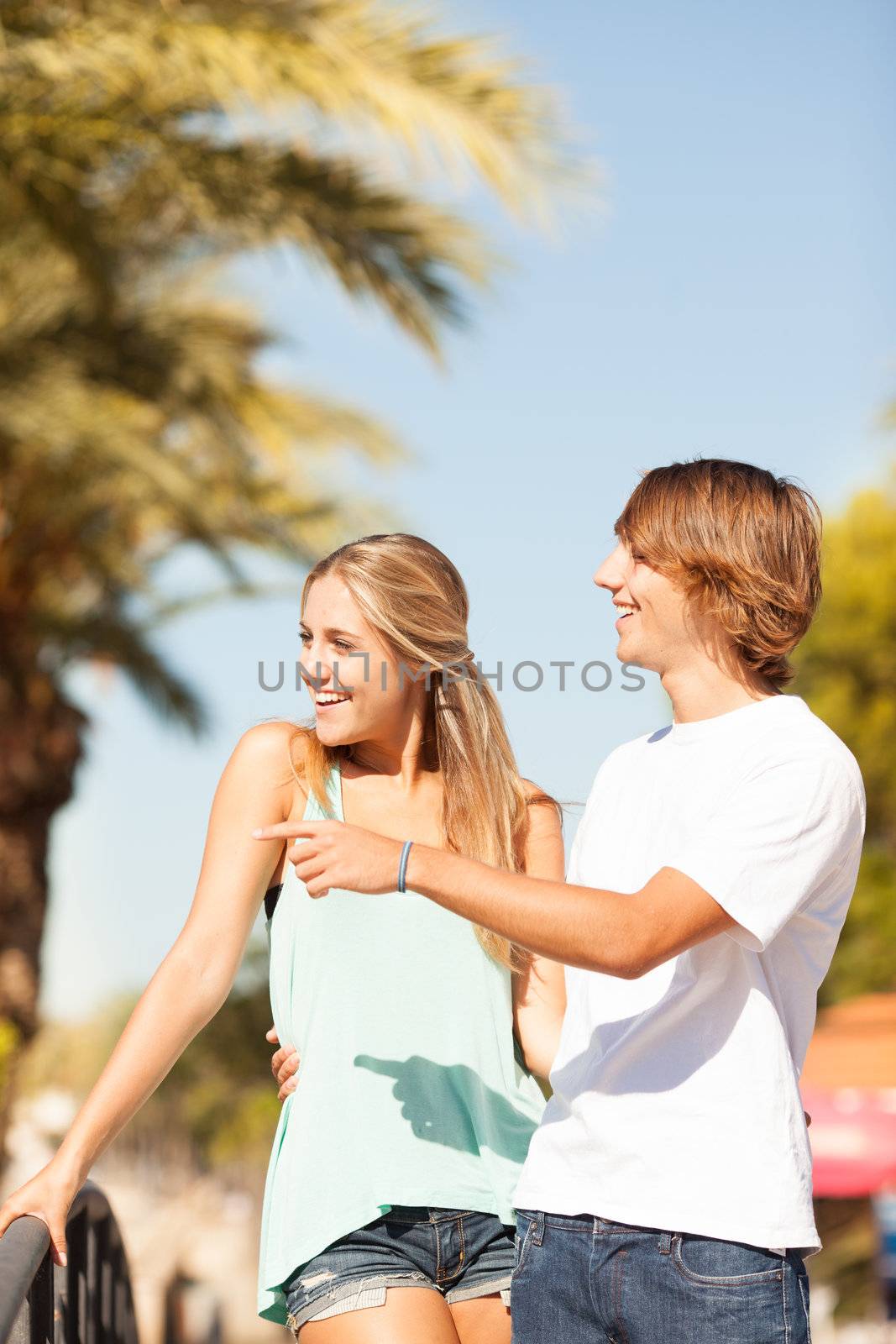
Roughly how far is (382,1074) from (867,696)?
2004 centimetres

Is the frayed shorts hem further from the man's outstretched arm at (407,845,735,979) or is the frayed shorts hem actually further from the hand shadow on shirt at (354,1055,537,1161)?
the man's outstretched arm at (407,845,735,979)

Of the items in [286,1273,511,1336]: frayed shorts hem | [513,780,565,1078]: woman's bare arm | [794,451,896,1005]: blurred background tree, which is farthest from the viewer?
[794,451,896,1005]: blurred background tree

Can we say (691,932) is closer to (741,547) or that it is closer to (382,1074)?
(741,547)

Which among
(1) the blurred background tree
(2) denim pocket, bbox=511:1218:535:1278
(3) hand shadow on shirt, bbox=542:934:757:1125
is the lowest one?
(2) denim pocket, bbox=511:1218:535:1278

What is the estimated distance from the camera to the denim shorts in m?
2.08

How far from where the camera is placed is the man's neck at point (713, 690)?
1977 millimetres

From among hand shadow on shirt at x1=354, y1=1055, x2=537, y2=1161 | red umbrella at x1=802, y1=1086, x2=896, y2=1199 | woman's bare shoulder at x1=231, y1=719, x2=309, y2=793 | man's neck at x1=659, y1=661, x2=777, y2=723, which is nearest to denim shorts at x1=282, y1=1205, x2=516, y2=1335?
hand shadow on shirt at x1=354, y1=1055, x2=537, y2=1161

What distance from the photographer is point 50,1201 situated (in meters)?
1.97

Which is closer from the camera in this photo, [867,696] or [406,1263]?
[406,1263]

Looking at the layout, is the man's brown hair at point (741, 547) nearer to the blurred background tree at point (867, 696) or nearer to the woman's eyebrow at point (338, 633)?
the woman's eyebrow at point (338, 633)

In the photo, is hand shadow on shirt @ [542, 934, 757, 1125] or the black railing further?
hand shadow on shirt @ [542, 934, 757, 1125]

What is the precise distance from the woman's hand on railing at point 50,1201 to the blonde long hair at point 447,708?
0.69 meters

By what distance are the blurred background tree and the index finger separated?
19303 mm

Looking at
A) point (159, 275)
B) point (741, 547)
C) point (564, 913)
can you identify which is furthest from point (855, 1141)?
point (564, 913)
